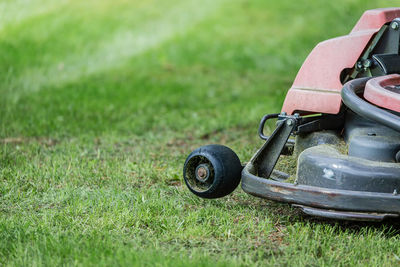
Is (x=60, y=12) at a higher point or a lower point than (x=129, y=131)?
higher

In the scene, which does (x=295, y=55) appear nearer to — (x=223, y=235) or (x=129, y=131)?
(x=129, y=131)

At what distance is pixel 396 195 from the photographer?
3.01m

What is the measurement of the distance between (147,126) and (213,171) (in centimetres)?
260

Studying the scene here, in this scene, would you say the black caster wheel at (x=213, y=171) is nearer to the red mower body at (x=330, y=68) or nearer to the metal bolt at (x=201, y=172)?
the metal bolt at (x=201, y=172)

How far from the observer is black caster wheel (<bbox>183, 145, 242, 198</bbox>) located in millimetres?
3508

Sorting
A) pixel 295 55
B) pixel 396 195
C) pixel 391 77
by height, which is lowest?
pixel 295 55

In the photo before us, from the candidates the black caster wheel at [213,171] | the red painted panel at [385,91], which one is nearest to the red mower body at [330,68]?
the red painted panel at [385,91]

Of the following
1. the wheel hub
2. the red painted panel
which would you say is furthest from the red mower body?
the wheel hub

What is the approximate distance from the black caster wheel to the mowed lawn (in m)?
0.11

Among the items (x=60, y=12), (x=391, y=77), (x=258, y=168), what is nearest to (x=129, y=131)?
(x=258, y=168)

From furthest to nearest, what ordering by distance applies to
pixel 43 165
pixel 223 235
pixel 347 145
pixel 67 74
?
pixel 67 74 → pixel 43 165 → pixel 347 145 → pixel 223 235

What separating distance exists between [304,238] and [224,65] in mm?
6140

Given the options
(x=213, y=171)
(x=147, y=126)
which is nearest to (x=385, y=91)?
(x=213, y=171)

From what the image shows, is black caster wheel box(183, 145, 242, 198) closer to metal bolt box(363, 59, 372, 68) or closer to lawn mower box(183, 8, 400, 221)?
lawn mower box(183, 8, 400, 221)
